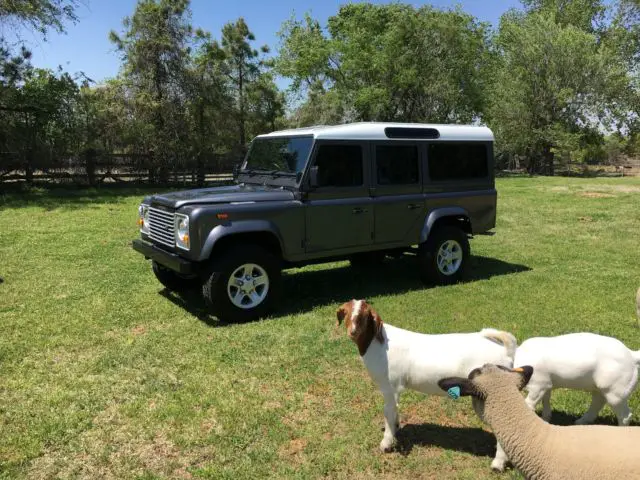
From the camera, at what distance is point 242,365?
15.8 ft

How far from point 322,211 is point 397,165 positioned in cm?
143

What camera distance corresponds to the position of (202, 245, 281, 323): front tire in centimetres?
561

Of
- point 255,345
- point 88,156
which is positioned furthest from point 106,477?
point 88,156

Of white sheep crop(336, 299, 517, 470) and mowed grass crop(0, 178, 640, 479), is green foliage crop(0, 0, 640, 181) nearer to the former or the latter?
mowed grass crop(0, 178, 640, 479)

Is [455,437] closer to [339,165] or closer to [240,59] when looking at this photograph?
[339,165]

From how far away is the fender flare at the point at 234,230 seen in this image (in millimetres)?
5449

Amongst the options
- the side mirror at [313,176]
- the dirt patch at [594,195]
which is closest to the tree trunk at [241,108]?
the dirt patch at [594,195]

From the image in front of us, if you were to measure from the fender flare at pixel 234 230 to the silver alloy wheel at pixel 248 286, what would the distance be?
16.0 inches

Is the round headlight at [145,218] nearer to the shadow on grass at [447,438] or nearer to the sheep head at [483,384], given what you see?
the shadow on grass at [447,438]

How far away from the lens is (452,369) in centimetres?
318

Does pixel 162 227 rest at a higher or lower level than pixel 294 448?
higher

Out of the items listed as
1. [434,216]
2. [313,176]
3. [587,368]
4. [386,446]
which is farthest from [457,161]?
[386,446]

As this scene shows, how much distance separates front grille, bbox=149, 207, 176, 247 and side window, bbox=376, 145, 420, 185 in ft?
8.93

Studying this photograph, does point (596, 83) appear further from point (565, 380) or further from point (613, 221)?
point (565, 380)
